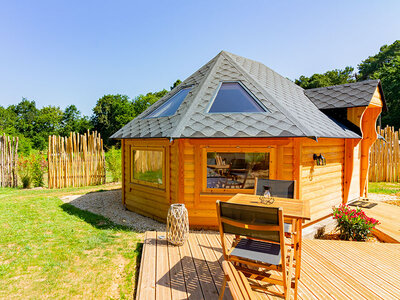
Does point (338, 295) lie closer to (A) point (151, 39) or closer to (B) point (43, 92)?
(A) point (151, 39)

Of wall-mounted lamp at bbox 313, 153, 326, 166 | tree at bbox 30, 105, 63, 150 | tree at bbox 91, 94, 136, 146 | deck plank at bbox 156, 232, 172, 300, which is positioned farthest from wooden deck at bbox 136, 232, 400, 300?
tree at bbox 30, 105, 63, 150

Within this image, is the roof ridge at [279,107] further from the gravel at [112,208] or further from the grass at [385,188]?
the grass at [385,188]

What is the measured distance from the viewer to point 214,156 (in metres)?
6.00

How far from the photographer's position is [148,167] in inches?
284

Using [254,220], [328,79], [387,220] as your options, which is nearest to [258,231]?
[254,220]

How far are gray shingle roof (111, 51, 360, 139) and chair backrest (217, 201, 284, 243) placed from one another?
2993 millimetres

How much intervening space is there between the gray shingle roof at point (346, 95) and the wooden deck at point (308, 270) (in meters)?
4.85

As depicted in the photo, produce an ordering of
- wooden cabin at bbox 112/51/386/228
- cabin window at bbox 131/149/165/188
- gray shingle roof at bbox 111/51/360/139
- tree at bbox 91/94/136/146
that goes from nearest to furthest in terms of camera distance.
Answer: gray shingle roof at bbox 111/51/360/139
wooden cabin at bbox 112/51/386/228
cabin window at bbox 131/149/165/188
tree at bbox 91/94/136/146

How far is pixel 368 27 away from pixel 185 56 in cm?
943

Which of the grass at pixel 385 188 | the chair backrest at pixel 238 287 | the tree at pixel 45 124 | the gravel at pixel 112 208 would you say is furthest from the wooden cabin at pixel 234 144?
the tree at pixel 45 124

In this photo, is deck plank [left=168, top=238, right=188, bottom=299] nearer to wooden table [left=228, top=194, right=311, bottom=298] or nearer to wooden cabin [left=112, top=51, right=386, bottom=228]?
wooden table [left=228, top=194, right=311, bottom=298]

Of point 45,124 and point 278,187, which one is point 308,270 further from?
point 45,124

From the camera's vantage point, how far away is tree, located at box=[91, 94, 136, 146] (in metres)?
42.7

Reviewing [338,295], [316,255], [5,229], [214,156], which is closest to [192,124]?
[214,156]
